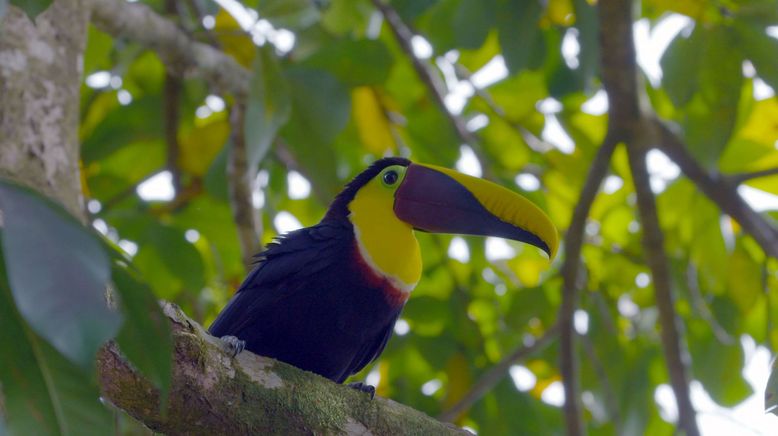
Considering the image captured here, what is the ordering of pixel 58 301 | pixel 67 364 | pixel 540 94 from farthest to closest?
pixel 540 94 → pixel 67 364 → pixel 58 301

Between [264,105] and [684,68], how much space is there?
1.44 meters

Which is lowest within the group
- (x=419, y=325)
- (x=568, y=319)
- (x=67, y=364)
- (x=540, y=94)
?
(x=67, y=364)

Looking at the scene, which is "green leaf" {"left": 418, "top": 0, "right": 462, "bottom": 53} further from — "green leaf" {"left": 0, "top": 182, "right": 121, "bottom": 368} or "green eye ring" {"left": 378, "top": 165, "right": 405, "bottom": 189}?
"green leaf" {"left": 0, "top": 182, "right": 121, "bottom": 368}

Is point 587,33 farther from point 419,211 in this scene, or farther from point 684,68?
point 419,211

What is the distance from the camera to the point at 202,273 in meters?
4.10

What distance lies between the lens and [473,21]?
3.72 meters

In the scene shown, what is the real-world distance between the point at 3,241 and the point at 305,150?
2.70 meters

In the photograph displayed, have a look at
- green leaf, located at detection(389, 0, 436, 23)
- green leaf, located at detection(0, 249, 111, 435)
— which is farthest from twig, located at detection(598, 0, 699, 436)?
green leaf, located at detection(0, 249, 111, 435)

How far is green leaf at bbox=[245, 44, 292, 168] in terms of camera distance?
3273 mm

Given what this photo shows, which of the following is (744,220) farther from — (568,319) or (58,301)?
(58,301)

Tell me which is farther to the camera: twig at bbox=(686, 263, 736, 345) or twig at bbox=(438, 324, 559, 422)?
twig at bbox=(686, 263, 736, 345)

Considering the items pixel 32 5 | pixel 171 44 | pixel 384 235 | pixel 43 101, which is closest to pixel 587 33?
pixel 384 235

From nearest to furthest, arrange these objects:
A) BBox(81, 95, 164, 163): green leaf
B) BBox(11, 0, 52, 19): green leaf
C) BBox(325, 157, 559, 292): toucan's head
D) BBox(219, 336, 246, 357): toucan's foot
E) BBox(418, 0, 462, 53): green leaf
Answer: BBox(11, 0, 52, 19): green leaf < BBox(219, 336, 246, 357): toucan's foot < BBox(325, 157, 559, 292): toucan's head < BBox(418, 0, 462, 53): green leaf < BBox(81, 95, 164, 163): green leaf

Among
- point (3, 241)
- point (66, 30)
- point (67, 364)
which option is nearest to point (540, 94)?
point (66, 30)
